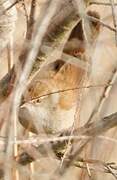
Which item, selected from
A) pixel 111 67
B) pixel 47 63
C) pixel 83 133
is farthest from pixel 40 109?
pixel 83 133

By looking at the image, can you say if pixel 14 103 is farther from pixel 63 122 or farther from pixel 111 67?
pixel 63 122

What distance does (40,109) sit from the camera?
6.02ft

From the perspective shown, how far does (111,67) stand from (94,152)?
36 cm

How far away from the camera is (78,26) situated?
1.66m

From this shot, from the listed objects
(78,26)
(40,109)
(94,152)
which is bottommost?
(94,152)

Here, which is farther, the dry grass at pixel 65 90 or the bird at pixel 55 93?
the bird at pixel 55 93

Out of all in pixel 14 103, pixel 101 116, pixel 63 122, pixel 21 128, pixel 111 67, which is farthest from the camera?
pixel 63 122

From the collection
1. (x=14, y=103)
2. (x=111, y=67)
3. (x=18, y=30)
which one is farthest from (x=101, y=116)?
(x=18, y=30)

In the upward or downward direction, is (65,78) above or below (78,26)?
below

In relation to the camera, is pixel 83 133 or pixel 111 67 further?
pixel 111 67

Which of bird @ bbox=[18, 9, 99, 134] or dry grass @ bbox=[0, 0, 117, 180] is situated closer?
dry grass @ bbox=[0, 0, 117, 180]

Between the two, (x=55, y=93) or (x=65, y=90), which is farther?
(x=55, y=93)

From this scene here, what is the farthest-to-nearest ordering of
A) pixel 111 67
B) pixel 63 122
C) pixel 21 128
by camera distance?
pixel 63 122 < pixel 21 128 < pixel 111 67

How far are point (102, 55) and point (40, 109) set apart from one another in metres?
0.34
